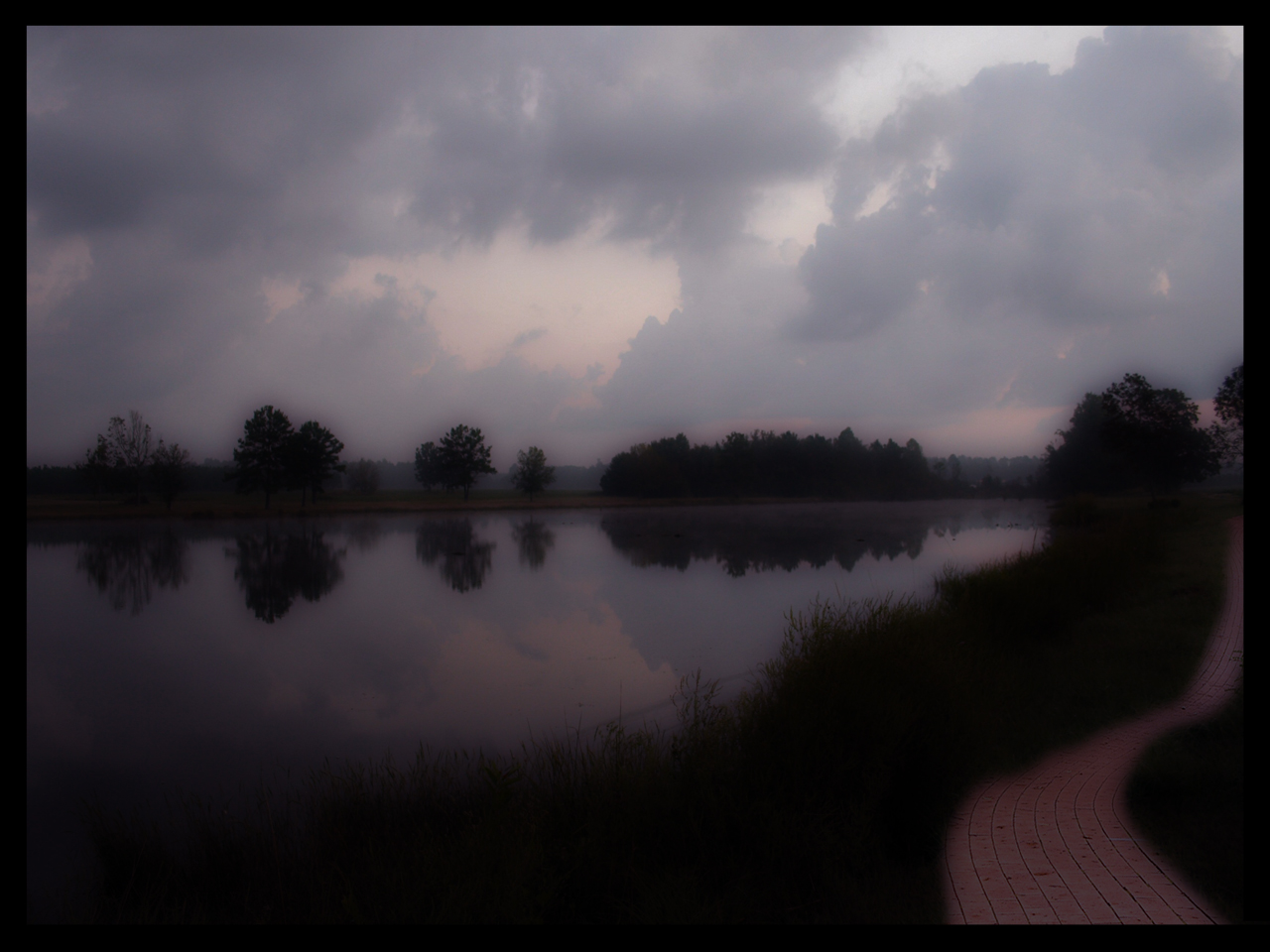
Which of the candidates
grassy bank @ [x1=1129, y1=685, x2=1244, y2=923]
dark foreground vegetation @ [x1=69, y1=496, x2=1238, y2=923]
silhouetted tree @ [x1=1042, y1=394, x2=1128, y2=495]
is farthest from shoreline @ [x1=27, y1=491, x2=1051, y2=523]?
grassy bank @ [x1=1129, y1=685, x2=1244, y2=923]

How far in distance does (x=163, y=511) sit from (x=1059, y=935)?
66.8 metres

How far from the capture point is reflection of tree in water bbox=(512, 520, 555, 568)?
26734 millimetres

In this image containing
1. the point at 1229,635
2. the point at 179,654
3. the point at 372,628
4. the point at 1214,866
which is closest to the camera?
the point at 1214,866

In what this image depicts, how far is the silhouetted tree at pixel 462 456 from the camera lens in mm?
84000

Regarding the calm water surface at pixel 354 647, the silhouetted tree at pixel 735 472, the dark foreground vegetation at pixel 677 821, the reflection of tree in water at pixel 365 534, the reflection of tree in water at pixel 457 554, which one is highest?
the silhouetted tree at pixel 735 472

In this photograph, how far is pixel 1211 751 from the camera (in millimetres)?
5719

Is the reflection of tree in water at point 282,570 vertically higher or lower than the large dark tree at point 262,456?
Result: lower

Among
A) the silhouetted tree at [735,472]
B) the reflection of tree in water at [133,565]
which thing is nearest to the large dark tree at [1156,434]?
the reflection of tree in water at [133,565]

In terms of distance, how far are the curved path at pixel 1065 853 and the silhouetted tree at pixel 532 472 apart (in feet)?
264

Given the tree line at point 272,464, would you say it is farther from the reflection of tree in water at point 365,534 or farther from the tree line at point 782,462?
the reflection of tree in water at point 365,534

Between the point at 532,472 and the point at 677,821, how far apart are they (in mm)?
81651

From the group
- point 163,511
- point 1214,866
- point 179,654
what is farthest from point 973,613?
point 163,511

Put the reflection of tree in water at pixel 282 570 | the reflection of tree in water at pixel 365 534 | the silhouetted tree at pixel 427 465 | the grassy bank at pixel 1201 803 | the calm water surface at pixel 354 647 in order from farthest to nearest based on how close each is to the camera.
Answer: the silhouetted tree at pixel 427 465, the reflection of tree in water at pixel 365 534, the reflection of tree in water at pixel 282 570, the calm water surface at pixel 354 647, the grassy bank at pixel 1201 803
